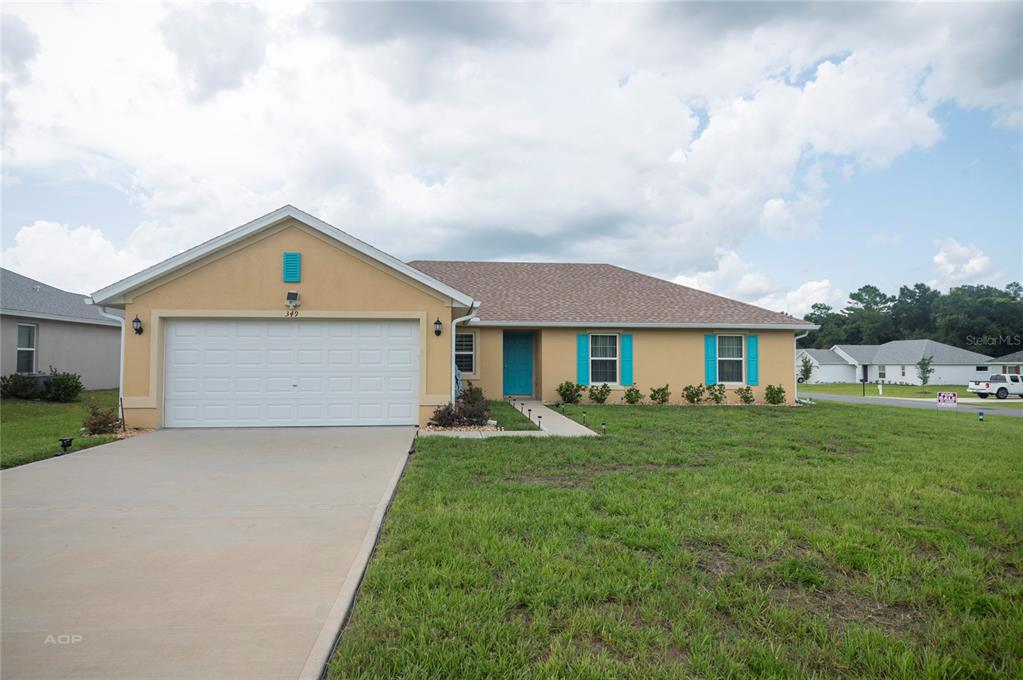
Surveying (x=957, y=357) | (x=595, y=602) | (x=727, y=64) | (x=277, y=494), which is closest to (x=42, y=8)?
(x=277, y=494)

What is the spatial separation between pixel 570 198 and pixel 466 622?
18.7 metres

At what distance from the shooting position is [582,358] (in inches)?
661

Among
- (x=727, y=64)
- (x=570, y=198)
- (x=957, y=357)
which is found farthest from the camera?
(x=957, y=357)

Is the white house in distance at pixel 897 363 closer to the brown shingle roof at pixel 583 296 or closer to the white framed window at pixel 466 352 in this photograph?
the brown shingle roof at pixel 583 296

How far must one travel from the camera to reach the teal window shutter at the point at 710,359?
17.1m

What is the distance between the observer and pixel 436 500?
5484 mm

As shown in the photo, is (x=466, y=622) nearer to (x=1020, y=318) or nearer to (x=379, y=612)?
(x=379, y=612)

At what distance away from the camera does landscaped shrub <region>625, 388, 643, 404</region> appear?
16391 mm

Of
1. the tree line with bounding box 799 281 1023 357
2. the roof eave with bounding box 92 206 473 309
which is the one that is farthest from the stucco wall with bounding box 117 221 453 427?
the tree line with bounding box 799 281 1023 357

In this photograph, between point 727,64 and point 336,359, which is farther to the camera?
point 727,64

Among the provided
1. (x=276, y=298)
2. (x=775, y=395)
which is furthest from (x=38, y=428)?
(x=775, y=395)
